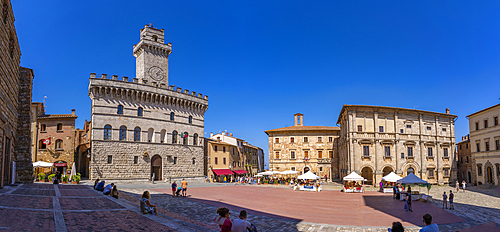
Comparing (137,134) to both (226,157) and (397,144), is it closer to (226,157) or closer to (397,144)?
(226,157)

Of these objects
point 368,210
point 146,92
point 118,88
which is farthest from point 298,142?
point 368,210

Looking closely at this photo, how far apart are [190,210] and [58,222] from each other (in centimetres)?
819

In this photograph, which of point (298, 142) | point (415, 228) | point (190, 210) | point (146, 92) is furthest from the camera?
point (298, 142)

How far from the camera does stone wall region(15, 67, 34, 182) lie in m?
22.7

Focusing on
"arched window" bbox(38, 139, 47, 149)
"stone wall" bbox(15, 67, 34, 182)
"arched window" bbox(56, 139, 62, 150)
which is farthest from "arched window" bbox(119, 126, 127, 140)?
"stone wall" bbox(15, 67, 34, 182)

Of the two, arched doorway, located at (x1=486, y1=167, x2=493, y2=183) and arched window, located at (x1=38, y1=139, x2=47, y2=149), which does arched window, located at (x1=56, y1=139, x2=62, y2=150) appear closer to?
arched window, located at (x1=38, y1=139, x2=47, y2=149)

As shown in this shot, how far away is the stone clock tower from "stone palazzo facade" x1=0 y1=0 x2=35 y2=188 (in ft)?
63.8

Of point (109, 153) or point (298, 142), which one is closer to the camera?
point (109, 153)

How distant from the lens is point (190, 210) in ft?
53.5

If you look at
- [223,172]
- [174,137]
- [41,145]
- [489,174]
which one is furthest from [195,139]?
[489,174]

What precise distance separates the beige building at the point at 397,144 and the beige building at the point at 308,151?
8.79 metres

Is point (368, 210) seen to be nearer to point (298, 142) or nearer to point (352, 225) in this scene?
point (352, 225)

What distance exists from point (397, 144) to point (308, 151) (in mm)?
15453

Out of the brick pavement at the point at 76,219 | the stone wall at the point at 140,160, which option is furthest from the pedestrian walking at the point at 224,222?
the stone wall at the point at 140,160
